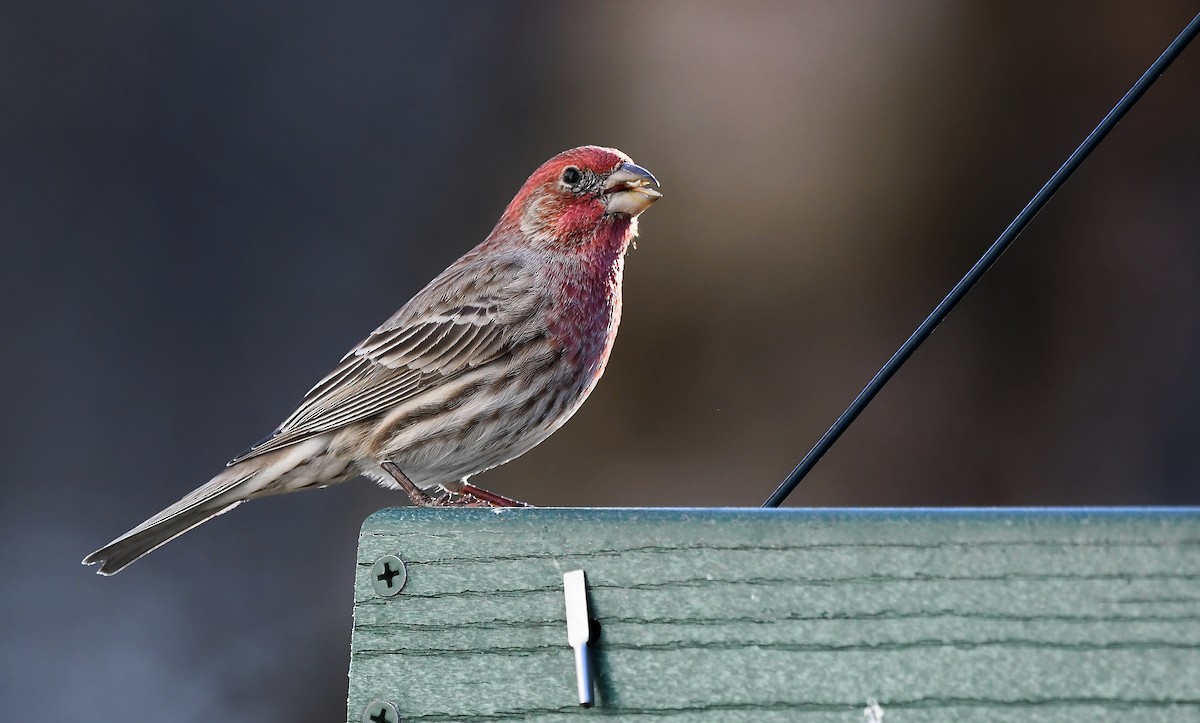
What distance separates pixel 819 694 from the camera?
177cm

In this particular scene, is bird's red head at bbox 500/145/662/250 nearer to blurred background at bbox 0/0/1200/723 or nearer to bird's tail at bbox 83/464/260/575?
bird's tail at bbox 83/464/260/575

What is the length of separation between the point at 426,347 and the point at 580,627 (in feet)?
5.80

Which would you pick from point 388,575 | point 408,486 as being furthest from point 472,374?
point 388,575

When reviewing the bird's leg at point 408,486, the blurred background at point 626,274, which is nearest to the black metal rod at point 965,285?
the bird's leg at point 408,486

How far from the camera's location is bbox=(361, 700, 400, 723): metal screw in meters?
1.86

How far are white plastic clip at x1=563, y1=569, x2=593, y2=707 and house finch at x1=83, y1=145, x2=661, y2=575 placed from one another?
1.32m

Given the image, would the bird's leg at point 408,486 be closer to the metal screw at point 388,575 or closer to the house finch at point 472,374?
the house finch at point 472,374

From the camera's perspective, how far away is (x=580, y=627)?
71.8 inches

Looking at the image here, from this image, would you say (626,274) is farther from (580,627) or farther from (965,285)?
(580,627)

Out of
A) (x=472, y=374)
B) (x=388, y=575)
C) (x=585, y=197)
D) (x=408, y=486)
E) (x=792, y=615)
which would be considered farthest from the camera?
(x=585, y=197)

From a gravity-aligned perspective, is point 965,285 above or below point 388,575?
above

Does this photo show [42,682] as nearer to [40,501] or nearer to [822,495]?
[40,501]

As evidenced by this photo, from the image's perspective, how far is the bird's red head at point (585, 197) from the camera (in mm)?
3596

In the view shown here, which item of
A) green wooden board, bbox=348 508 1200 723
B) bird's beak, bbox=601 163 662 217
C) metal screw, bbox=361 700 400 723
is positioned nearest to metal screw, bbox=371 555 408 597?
green wooden board, bbox=348 508 1200 723
